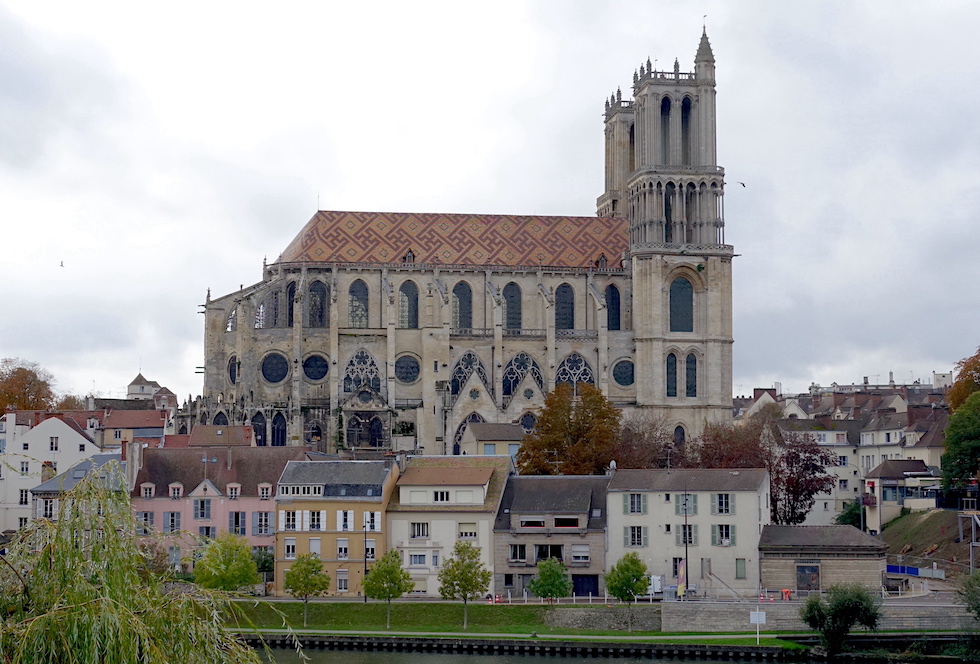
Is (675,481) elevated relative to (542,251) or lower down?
lower down

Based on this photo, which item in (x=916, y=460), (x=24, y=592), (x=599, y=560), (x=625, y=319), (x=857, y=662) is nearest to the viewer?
(x=24, y=592)

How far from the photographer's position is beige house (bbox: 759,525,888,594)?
5897 cm

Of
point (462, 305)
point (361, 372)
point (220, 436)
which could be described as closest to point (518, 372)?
point (462, 305)

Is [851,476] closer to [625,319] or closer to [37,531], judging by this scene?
[625,319]

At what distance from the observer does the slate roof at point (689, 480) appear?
62.0 m

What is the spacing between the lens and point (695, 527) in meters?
61.7

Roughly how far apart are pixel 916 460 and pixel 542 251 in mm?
32503

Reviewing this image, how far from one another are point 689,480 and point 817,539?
5901 mm

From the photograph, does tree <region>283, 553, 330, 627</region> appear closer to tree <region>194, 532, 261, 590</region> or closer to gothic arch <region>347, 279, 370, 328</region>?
tree <region>194, 532, 261, 590</region>

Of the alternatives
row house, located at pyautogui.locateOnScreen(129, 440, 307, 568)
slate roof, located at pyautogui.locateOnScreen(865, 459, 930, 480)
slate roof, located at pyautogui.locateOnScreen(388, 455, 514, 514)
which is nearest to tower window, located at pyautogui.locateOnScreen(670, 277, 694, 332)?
slate roof, located at pyautogui.locateOnScreen(865, 459, 930, 480)

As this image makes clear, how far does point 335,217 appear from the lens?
10356cm

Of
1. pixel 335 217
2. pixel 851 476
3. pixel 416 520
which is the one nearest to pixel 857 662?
pixel 416 520

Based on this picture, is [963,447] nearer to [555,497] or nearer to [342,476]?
[555,497]

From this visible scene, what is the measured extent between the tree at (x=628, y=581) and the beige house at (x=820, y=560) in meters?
5.89
